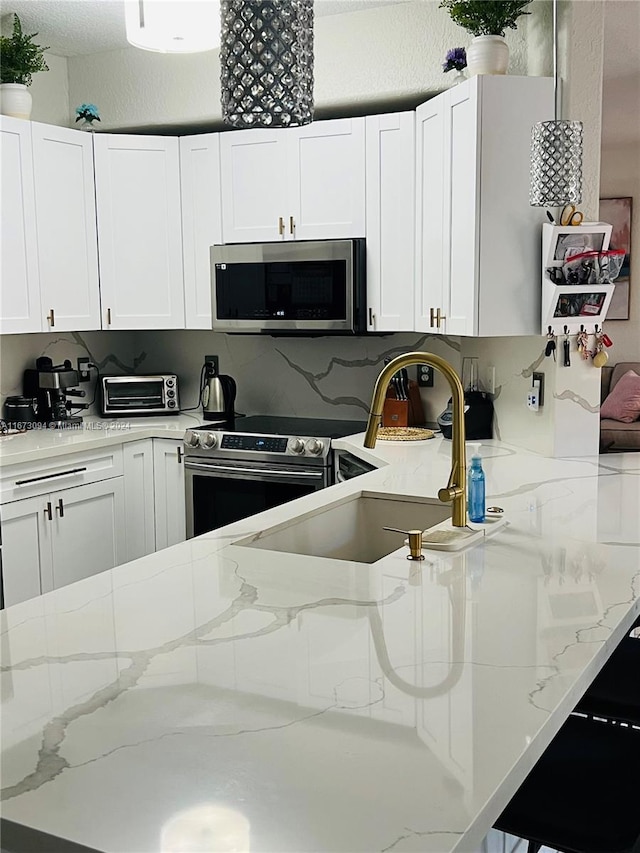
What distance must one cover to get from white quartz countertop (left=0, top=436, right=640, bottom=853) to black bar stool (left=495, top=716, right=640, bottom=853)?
29cm

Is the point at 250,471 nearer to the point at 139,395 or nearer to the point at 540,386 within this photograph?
the point at 139,395

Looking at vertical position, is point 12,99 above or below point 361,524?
above

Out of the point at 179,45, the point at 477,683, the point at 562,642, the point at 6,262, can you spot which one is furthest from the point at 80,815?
the point at 6,262

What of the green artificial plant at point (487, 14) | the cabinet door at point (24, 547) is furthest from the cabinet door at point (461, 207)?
the cabinet door at point (24, 547)

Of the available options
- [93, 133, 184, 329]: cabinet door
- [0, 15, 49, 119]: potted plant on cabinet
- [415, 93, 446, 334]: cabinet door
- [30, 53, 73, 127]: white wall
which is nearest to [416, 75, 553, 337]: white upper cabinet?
[415, 93, 446, 334]: cabinet door

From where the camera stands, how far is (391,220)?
149 inches

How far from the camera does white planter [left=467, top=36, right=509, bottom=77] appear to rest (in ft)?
10.2

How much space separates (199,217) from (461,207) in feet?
4.72

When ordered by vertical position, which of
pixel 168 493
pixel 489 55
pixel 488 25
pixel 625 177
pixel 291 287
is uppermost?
pixel 625 177

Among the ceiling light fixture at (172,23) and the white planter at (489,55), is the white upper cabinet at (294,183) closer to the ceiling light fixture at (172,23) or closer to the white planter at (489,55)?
the white planter at (489,55)

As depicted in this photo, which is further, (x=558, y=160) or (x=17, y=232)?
(x=17, y=232)

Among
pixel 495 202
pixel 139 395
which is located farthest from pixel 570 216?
pixel 139 395

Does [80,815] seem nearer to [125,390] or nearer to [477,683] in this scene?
[477,683]

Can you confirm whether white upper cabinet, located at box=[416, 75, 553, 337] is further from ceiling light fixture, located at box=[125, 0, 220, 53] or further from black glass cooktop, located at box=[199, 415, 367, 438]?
ceiling light fixture, located at box=[125, 0, 220, 53]
